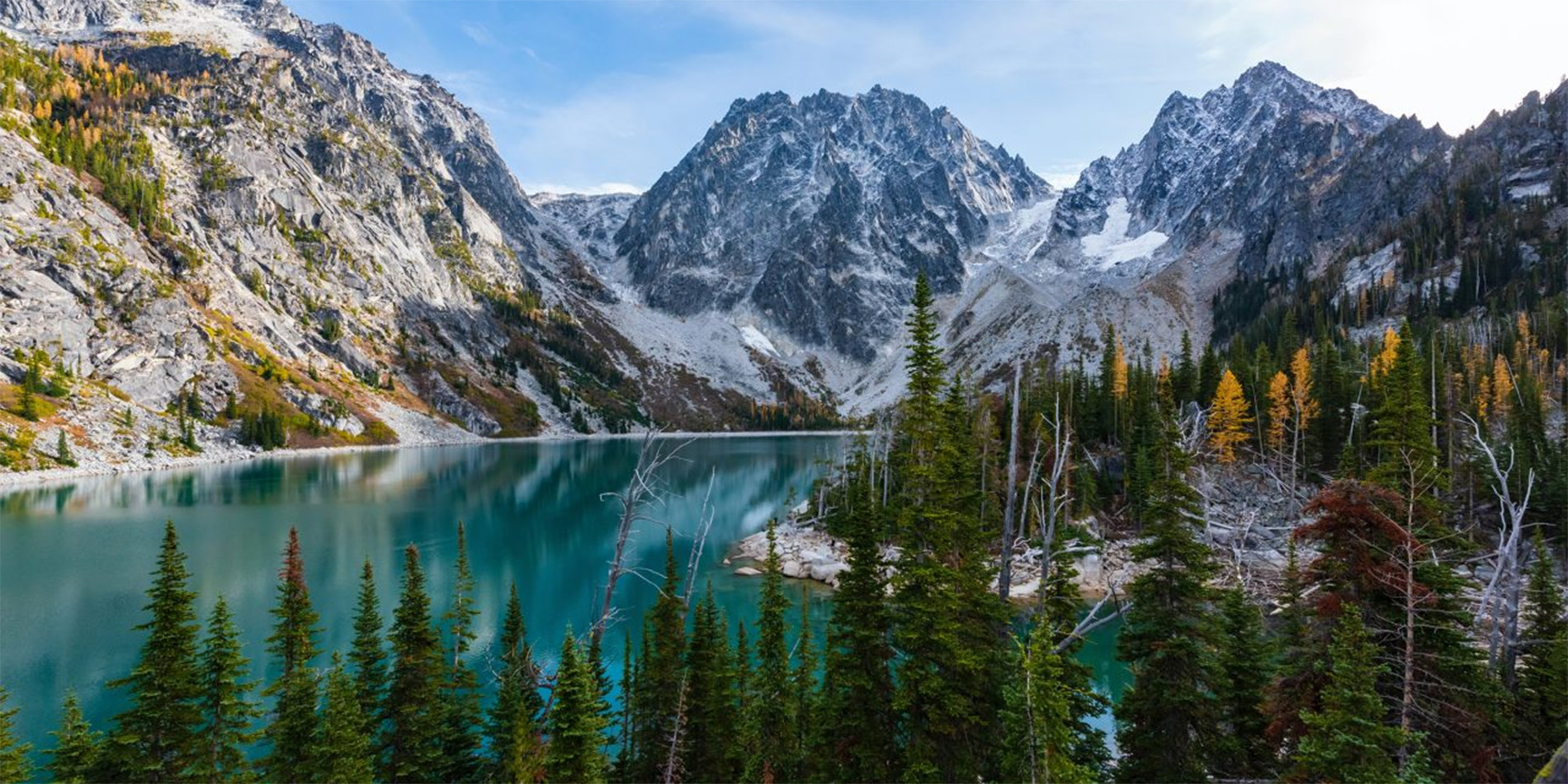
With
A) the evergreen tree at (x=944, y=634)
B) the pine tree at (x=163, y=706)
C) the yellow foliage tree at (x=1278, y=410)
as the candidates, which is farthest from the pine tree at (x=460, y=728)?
the yellow foliage tree at (x=1278, y=410)

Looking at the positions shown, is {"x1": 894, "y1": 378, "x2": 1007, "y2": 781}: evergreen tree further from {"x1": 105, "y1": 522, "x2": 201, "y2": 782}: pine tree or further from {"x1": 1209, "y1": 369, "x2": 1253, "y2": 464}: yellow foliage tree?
{"x1": 1209, "y1": 369, "x2": 1253, "y2": 464}: yellow foliage tree

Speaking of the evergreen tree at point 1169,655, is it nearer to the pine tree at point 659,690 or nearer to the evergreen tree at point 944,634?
the evergreen tree at point 944,634

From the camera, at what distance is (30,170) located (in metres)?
141

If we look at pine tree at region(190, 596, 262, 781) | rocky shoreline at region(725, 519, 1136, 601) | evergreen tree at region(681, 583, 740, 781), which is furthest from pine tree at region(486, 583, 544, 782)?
rocky shoreline at region(725, 519, 1136, 601)

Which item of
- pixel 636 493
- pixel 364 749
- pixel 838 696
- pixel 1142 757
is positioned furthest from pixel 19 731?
pixel 1142 757

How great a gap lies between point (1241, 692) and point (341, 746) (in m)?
23.2

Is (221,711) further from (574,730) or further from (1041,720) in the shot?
(1041,720)

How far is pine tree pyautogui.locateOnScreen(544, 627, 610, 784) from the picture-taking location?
14688 mm

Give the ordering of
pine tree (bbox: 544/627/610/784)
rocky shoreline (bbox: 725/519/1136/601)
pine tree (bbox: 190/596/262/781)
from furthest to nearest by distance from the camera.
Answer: rocky shoreline (bbox: 725/519/1136/601) → pine tree (bbox: 190/596/262/781) → pine tree (bbox: 544/627/610/784)

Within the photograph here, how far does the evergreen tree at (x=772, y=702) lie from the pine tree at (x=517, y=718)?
5984mm

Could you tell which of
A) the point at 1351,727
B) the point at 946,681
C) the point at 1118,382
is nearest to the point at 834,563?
the point at 946,681

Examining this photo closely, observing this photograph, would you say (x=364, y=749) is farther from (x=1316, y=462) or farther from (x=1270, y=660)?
(x=1316, y=462)

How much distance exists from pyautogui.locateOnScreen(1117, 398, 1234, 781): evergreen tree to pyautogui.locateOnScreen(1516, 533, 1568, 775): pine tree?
7.04 m

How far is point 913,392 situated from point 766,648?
1013cm
